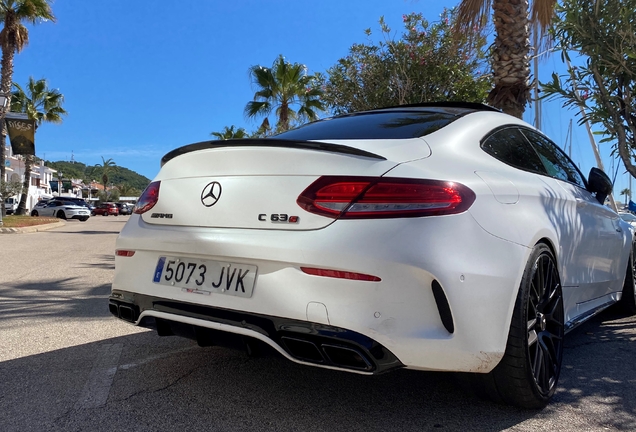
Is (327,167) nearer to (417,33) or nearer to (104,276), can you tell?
(104,276)

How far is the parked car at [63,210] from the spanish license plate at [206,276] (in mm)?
38738

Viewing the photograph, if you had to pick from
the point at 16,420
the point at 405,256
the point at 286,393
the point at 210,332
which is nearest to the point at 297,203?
the point at 405,256

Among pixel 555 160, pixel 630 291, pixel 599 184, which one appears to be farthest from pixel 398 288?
pixel 630 291

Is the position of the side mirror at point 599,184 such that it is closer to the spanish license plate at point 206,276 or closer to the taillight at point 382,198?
the taillight at point 382,198

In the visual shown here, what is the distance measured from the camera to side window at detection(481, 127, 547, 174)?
288cm

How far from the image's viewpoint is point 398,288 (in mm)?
2098

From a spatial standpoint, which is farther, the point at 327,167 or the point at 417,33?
the point at 417,33

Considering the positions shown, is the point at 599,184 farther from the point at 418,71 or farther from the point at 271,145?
the point at 418,71

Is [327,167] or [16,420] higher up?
[327,167]

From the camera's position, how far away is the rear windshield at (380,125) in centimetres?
273

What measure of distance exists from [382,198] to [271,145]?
2.05 feet

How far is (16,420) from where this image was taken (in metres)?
2.46

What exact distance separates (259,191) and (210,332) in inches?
26.9

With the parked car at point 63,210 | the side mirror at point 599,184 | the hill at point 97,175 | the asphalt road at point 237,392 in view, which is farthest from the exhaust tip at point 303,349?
the hill at point 97,175
